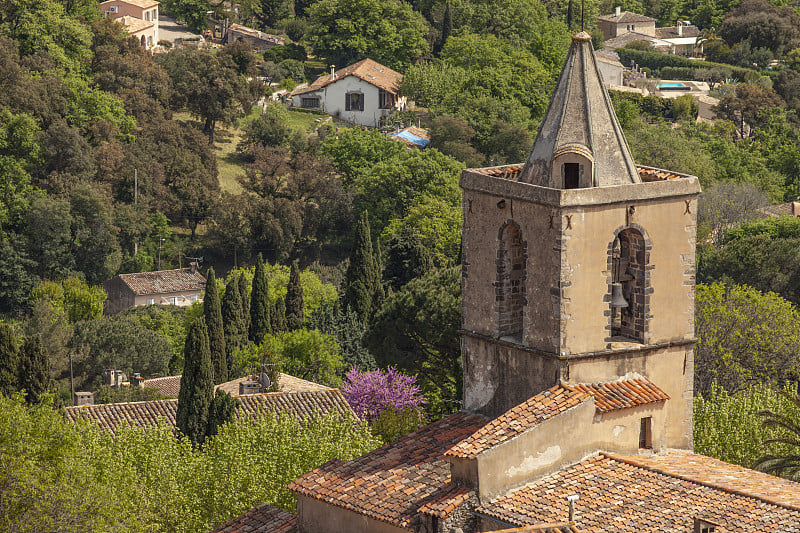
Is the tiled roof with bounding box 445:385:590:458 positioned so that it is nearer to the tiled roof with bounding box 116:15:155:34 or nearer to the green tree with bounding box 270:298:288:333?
the green tree with bounding box 270:298:288:333

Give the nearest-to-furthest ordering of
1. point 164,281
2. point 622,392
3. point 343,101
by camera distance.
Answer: point 622,392, point 164,281, point 343,101

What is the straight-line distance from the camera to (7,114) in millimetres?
93750

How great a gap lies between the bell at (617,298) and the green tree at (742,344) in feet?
77.7

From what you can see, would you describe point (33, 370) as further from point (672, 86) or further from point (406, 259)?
point (672, 86)

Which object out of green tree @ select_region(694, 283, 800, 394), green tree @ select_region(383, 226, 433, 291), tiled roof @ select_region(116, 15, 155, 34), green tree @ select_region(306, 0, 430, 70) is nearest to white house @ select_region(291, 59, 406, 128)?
green tree @ select_region(306, 0, 430, 70)

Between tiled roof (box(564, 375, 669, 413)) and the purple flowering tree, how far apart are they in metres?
25.1

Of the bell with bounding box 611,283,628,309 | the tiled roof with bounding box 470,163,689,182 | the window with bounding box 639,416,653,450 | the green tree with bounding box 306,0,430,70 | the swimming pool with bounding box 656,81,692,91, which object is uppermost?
the green tree with bounding box 306,0,430,70

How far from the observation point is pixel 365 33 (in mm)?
127188

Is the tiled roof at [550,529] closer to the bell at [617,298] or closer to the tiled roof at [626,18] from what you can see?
the bell at [617,298]

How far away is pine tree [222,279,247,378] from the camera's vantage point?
234 feet

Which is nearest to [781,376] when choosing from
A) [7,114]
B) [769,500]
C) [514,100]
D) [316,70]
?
[769,500]

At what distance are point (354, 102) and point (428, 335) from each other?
62.6 metres

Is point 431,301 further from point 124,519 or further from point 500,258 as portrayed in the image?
point 500,258

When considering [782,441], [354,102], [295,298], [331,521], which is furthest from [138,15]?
[331,521]
